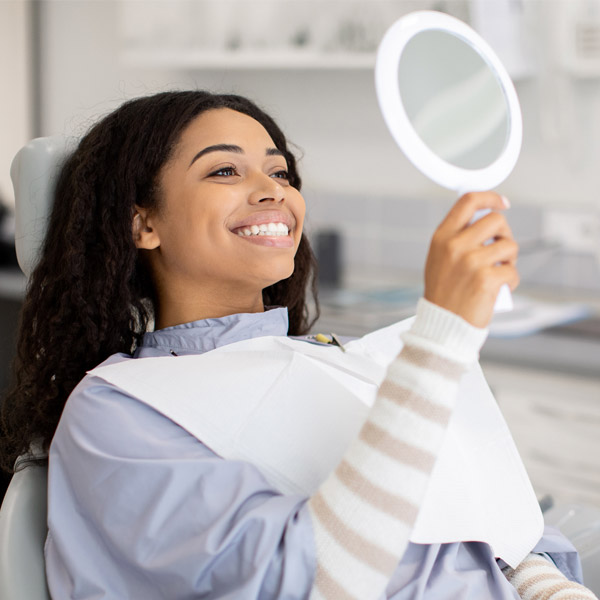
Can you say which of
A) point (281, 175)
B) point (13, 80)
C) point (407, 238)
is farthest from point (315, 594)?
point (13, 80)

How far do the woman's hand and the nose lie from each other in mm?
437

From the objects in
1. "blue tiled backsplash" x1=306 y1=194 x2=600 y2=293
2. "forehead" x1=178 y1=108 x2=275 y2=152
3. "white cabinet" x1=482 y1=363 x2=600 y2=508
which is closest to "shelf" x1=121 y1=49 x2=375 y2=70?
"blue tiled backsplash" x1=306 y1=194 x2=600 y2=293

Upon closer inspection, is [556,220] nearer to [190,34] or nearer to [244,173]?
Answer: [190,34]

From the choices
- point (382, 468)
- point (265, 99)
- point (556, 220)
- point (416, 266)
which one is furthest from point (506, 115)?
point (265, 99)

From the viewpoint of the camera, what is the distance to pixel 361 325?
2.49 meters

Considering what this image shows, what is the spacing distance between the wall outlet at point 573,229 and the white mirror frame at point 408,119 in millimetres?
1770

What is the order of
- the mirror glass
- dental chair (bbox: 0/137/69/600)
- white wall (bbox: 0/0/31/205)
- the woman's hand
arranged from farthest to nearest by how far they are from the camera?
white wall (bbox: 0/0/31/205) < dental chair (bbox: 0/137/69/600) < the mirror glass < the woman's hand

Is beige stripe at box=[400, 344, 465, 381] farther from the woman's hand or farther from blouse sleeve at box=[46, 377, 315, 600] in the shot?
blouse sleeve at box=[46, 377, 315, 600]

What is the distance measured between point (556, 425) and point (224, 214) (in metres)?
1.37

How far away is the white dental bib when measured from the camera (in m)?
1.05

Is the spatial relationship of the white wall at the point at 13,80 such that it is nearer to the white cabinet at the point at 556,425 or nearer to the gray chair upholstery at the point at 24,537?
the white cabinet at the point at 556,425

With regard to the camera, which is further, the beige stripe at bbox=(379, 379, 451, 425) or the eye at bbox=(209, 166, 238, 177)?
the eye at bbox=(209, 166, 238, 177)

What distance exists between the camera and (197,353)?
127 cm

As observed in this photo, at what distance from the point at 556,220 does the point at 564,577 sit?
5.65ft
